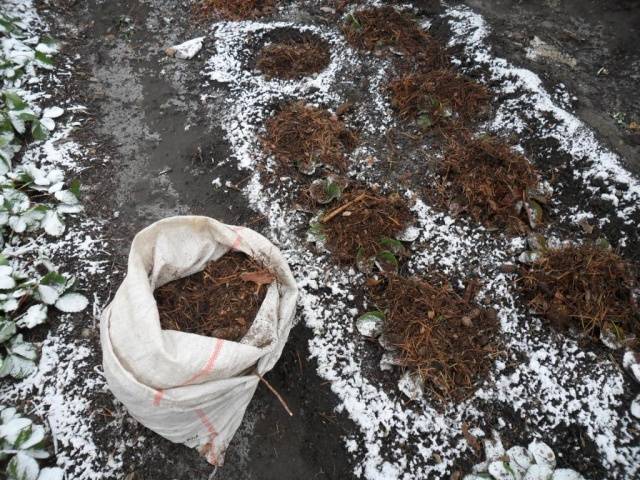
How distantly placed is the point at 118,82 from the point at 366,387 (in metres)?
2.53

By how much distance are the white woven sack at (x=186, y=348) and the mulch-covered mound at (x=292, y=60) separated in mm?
1463

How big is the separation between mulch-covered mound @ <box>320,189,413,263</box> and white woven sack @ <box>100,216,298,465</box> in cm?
43

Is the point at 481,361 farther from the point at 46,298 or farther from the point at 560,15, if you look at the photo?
the point at 560,15

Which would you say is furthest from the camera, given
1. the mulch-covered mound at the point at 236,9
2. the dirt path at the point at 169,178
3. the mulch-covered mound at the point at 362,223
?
the mulch-covered mound at the point at 236,9

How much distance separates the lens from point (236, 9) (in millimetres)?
2957

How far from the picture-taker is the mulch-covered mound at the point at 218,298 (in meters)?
1.48

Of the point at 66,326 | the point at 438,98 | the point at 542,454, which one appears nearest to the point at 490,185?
the point at 438,98

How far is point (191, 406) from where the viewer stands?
1.28 metres

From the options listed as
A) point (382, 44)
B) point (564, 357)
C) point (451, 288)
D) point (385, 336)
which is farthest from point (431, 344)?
point (382, 44)

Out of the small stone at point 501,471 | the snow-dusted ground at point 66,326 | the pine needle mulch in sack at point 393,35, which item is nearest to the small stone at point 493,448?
the small stone at point 501,471

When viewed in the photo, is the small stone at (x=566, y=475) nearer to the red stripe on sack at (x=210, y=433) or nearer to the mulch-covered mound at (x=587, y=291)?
the mulch-covered mound at (x=587, y=291)

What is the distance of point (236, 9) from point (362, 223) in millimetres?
2170

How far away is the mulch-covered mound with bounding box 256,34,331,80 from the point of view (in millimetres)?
2562

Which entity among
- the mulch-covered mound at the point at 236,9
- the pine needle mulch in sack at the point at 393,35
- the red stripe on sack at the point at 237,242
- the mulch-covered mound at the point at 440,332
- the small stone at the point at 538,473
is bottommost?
the small stone at the point at 538,473
